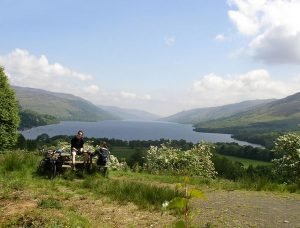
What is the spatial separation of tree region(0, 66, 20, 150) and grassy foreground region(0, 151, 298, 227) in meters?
25.1

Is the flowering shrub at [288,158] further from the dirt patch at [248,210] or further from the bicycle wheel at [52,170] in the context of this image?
the bicycle wheel at [52,170]

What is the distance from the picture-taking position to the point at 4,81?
43.7 m

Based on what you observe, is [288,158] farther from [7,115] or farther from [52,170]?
[7,115]

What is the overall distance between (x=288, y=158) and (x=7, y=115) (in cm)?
3035

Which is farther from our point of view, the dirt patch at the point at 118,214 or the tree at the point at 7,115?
the tree at the point at 7,115

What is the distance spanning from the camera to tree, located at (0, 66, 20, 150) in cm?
4228

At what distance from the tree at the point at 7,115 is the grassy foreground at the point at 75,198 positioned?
25.1 m

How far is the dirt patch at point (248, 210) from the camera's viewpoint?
10.7 m

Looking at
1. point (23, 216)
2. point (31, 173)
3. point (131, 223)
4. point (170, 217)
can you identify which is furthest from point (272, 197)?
point (31, 173)

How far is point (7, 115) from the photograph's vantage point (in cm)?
4244

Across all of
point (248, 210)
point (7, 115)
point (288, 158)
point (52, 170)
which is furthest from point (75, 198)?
point (7, 115)

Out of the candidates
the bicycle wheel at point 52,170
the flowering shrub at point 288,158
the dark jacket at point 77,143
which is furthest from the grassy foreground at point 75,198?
the flowering shrub at point 288,158

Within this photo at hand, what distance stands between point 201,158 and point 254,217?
20.3 metres

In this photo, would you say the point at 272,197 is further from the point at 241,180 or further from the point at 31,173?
the point at 31,173
